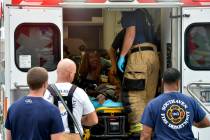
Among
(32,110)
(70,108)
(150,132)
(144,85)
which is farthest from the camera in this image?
(144,85)

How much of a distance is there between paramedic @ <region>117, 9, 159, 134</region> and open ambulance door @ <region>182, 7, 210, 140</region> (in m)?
0.68

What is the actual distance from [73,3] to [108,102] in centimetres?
143

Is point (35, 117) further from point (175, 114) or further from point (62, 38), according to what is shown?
point (62, 38)

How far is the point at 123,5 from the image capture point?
5.85m

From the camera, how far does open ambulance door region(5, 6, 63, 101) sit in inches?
225

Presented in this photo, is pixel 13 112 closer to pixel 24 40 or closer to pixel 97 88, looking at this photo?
pixel 24 40

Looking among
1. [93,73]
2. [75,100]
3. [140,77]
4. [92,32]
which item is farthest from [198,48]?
[92,32]

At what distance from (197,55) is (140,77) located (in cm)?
78

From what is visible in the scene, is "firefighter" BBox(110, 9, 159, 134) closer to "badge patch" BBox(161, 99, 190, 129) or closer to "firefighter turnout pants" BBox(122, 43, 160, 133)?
"firefighter turnout pants" BBox(122, 43, 160, 133)

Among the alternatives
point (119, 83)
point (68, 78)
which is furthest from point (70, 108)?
point (119, 83)

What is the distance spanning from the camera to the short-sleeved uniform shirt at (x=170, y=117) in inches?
184

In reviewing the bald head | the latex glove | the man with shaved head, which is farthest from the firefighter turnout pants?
the bald head

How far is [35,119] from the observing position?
4355 mm

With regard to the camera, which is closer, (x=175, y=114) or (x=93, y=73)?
(x=175, y=114)
